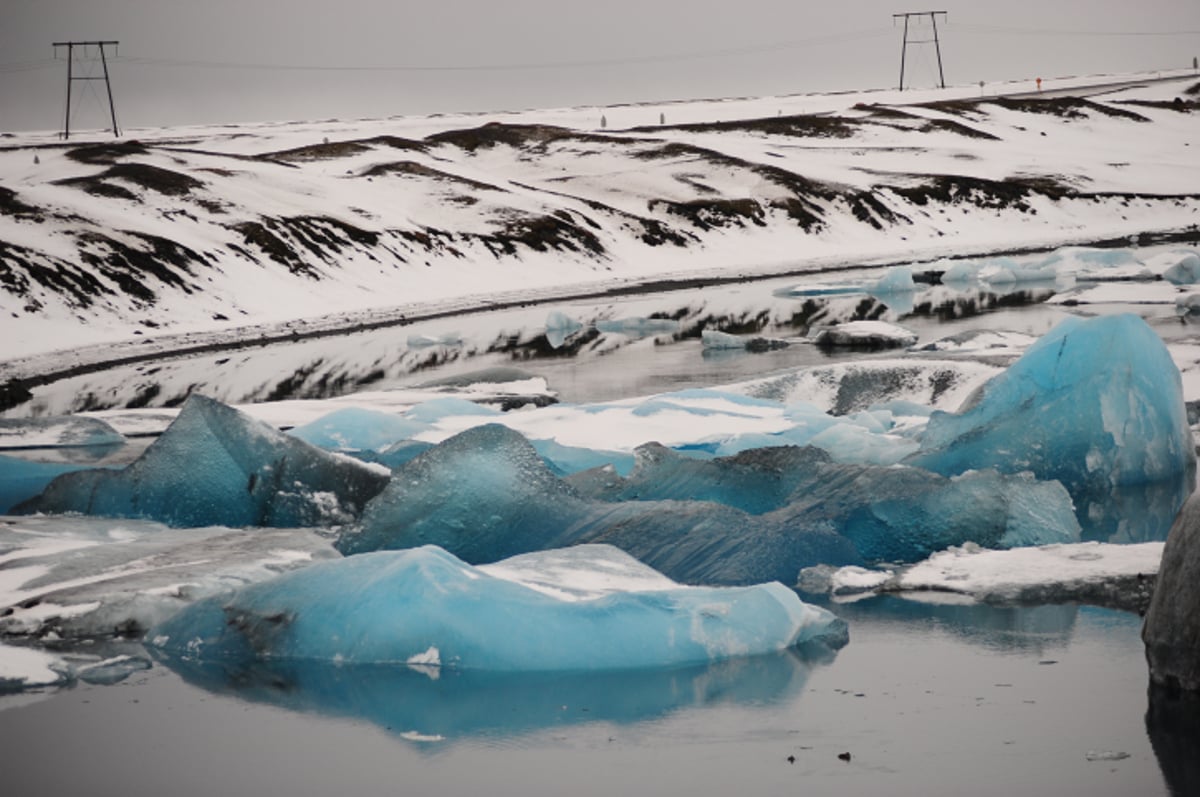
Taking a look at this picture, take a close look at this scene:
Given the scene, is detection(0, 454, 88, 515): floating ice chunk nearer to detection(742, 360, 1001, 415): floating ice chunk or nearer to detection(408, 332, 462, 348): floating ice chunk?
detection(742, 360, 1001, 415): floating ice chunk

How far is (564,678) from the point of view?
7.40 metres

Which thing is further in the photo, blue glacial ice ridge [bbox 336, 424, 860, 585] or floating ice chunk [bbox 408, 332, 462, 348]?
floating ice chunk [bbox 408, 332, 462, 348]

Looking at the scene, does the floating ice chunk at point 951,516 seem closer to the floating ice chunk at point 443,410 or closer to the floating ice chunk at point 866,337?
the floating ice chunk at point 443,410

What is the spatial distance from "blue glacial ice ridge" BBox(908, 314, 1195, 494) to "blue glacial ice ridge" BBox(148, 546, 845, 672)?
400 centimetres

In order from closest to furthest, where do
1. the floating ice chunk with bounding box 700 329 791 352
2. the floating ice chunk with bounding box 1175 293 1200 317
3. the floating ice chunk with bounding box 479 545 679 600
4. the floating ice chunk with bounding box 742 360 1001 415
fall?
the floating ice chunk with bounding box 479 545 679 600
the floating ice chunk with bounding box 742 360 1001 415
the floating ice chunk with bounding box 700 329 791 352
the floating ice chunk with bounding box 1175 293 1200 317

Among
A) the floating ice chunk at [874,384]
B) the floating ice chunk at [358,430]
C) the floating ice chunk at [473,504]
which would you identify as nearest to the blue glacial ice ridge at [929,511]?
the floating ice chunk at [473,504]

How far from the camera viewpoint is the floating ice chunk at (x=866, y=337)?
2156 centimetres

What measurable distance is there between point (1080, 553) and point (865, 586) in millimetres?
1343

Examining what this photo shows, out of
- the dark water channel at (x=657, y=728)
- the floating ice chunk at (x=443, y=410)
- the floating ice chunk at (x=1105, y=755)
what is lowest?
the floating ice chunk at (x=1105, y=755)

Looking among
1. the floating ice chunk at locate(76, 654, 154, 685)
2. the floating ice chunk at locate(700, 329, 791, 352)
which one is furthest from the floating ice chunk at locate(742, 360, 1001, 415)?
the floating ice chunk at locate(76, 654, 154, 685)

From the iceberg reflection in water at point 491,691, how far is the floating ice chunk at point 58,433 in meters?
8.31

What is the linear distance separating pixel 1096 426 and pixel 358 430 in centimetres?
676

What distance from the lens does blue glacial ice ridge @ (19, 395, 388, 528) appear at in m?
11.5

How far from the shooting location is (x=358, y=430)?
14625 millimetres
